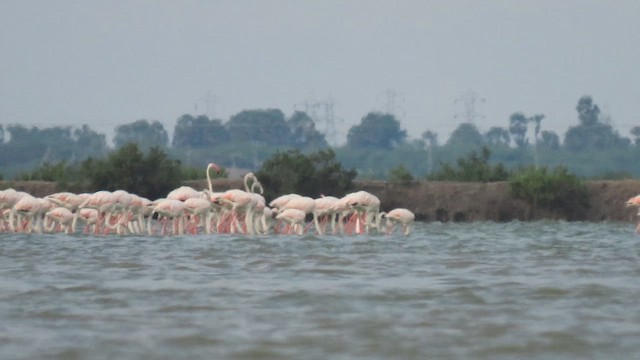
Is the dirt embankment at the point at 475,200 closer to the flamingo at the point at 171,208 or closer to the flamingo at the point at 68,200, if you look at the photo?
the flamingo at the point at 68,200

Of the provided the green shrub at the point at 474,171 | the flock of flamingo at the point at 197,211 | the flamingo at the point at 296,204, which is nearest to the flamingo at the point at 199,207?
the flock of flamingo at the point at 197,211

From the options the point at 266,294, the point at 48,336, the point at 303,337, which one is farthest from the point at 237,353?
the point at 266,294

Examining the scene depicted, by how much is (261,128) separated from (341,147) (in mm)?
7948

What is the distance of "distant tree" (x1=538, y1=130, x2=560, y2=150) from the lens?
382 feet

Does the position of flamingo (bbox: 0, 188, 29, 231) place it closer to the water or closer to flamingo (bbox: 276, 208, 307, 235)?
flamingo (bbox: 276, 208, 307, 235)

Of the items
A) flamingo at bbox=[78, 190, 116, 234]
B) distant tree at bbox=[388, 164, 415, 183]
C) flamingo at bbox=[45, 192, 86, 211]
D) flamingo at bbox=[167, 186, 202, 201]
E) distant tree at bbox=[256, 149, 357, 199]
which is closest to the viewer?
flamingo at bbox=[78, 190, 116, 234]

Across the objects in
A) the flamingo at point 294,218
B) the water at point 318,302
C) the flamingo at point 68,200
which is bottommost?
the water at point 318,302

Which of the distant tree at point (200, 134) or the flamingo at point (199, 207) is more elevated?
the distant tree at point (200, 134)

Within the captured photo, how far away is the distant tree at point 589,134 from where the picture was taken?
11206cm

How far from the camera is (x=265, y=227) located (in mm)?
27266

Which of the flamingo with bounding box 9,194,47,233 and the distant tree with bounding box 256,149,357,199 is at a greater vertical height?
the distant tree with bounding box 256,149,357,199

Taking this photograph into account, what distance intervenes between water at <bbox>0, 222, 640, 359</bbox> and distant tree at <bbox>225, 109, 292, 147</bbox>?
98421mm

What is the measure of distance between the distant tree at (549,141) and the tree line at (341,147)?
0.10m

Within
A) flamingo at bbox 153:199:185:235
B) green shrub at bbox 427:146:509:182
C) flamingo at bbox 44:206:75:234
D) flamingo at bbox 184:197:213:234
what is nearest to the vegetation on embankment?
green shrub at bbox 427:146:509:182
